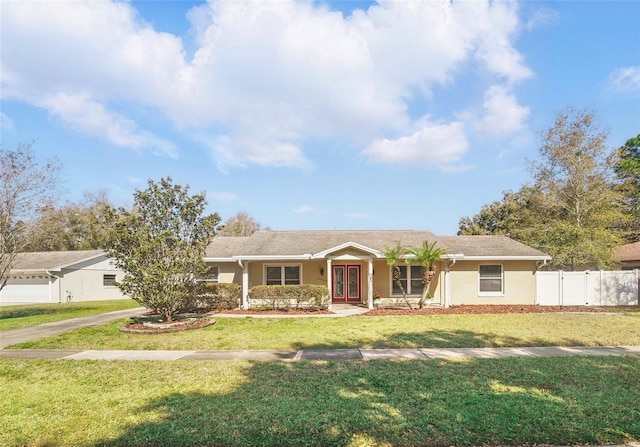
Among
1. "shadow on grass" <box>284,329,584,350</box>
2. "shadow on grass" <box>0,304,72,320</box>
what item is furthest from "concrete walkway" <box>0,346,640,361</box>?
"shadow on grass" <box>0,304,72,320</box>

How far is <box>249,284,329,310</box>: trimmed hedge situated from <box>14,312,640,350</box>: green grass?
2577mm

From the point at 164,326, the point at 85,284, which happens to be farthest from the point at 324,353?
the point at 85,284

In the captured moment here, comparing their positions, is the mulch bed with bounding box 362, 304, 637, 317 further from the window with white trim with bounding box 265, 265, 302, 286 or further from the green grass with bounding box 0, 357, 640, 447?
the green grass with bounding box 0, 357, 640, 447

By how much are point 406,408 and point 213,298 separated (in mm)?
13126

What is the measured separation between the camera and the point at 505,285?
57.4 ft

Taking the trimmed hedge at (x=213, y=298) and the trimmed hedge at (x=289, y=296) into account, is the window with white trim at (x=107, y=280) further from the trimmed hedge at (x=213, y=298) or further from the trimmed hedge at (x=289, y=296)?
the trimmed hedge at (x=289, y=296)

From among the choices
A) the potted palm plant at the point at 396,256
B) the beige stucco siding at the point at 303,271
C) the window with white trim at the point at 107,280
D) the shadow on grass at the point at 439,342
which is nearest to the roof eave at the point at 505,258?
the potted palm plant at the point at 396,256

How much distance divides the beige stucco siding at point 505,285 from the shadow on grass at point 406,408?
10.7 metres

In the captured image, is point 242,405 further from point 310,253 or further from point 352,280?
point 352,280

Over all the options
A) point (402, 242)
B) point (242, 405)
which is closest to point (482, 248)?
point (402, 242)

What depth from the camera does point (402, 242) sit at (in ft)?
63.4

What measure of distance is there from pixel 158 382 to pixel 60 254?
26.6 meters

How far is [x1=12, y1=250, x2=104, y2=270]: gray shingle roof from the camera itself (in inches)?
979

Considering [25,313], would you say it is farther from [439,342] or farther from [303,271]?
[439,342]
